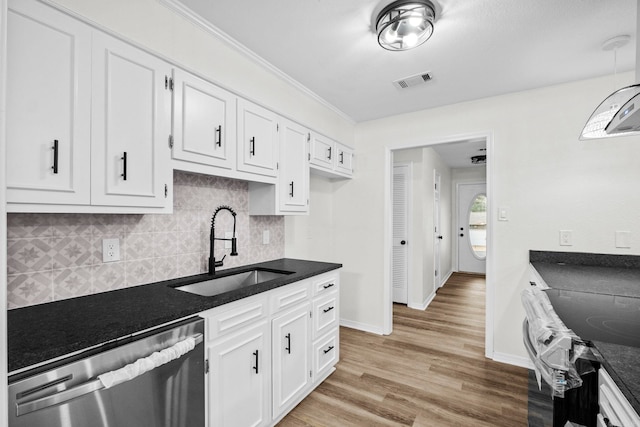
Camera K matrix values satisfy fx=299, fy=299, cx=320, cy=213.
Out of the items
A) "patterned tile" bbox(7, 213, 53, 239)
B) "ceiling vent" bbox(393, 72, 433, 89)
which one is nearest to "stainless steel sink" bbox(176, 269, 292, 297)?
"patterned tile" bbox(7, 213, 53, 239)

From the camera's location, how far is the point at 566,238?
2568 millimetres

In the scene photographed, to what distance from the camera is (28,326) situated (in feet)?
3.69

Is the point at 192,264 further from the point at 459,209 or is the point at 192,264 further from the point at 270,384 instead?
the point at 459,209

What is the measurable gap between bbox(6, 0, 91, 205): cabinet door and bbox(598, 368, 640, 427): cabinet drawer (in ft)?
6.44

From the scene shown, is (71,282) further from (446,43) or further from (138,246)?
(446,43)

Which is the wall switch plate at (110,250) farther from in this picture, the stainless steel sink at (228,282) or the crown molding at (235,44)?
the crown molding at (235,44)

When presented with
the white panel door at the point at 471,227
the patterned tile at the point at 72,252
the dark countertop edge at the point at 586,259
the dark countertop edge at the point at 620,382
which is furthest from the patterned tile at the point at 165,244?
the white panel door at the point at 471,227

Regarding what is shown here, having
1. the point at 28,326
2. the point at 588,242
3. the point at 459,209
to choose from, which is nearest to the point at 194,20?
the point at 28,326

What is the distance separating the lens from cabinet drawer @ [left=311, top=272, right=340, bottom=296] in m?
2.31

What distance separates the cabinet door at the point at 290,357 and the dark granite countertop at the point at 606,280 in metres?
1.55

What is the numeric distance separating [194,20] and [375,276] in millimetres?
2935

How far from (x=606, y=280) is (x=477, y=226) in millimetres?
5268

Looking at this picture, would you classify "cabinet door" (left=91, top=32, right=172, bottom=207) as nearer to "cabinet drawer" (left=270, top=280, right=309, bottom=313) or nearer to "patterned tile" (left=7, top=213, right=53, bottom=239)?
"patterned tile" (left=7, top=213, right=53, bottom=239)

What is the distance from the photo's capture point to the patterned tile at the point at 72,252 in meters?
1.45
